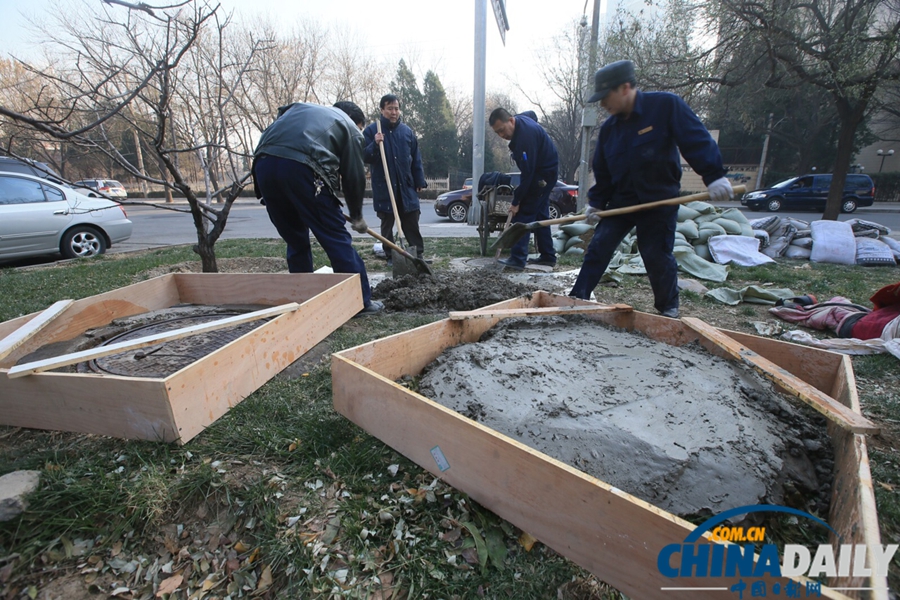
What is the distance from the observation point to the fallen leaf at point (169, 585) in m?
1.34

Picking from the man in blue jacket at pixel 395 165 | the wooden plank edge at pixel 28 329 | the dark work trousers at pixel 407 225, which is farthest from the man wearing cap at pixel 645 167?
the wooden plank edge at pixel 28 329

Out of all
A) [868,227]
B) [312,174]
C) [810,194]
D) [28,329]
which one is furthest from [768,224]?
[810,194]

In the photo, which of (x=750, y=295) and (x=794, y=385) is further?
(x=750, y=295)

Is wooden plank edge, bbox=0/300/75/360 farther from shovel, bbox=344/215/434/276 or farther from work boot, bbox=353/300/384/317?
shovel, bbox=344/215/434/276

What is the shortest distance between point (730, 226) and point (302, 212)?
6303 millimetres

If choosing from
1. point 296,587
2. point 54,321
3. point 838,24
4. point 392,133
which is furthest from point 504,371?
point 838,24

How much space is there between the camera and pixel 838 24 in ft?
29.4

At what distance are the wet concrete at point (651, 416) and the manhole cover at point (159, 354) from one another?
1.35 metres

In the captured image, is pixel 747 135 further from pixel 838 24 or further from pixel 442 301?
pixel 442 301

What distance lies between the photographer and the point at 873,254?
6.02 metres

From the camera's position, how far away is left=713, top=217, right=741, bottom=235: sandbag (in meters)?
6.45

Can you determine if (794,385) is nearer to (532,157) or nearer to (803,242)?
(532,157)

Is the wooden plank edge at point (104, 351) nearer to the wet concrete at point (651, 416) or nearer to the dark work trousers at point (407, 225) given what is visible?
the wet concrete at point (651, 416)

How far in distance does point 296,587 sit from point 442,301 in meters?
2.67
